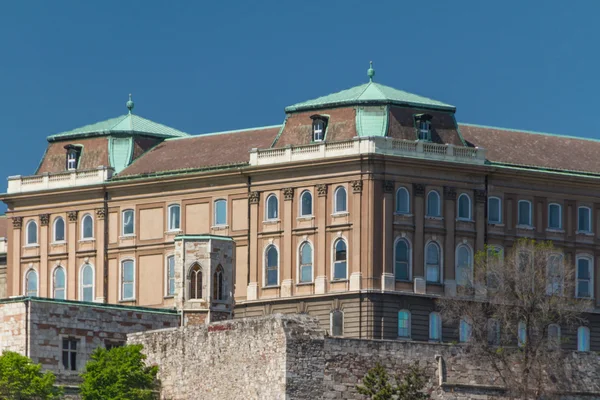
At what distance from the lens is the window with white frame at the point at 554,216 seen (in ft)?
539

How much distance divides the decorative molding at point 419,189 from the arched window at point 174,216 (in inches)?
629

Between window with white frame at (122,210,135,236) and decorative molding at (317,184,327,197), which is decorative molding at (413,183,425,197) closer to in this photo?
decorative molding at (317,184,327,197)

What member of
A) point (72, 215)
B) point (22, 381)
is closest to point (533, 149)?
point (72, 215)

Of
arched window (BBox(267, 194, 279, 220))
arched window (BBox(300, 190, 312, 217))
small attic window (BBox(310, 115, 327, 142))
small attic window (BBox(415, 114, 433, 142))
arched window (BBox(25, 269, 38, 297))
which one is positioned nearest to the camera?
arched window (BBox(300, 190, 312, 217))

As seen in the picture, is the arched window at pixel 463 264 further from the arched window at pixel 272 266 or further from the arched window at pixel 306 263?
the arched window at pixel 272 266

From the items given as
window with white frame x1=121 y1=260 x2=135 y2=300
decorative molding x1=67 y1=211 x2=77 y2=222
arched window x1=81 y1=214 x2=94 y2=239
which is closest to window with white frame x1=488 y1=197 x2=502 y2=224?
window with white frame x1=121 y1=260 x2=135 y2=300

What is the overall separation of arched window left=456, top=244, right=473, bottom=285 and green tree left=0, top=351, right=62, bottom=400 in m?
39.7

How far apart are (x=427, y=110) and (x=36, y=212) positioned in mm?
26706

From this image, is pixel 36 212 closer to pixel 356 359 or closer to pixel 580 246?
pixel 580 246

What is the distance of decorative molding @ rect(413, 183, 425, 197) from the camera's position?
520ft

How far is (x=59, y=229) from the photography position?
170875mm

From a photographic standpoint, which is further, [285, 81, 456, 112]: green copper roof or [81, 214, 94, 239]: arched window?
[81, 214, 94, 239]: arched window

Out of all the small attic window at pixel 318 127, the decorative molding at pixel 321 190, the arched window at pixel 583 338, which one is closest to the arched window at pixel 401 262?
the decorative molding at pixel 321 190

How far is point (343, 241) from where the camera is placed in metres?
158
